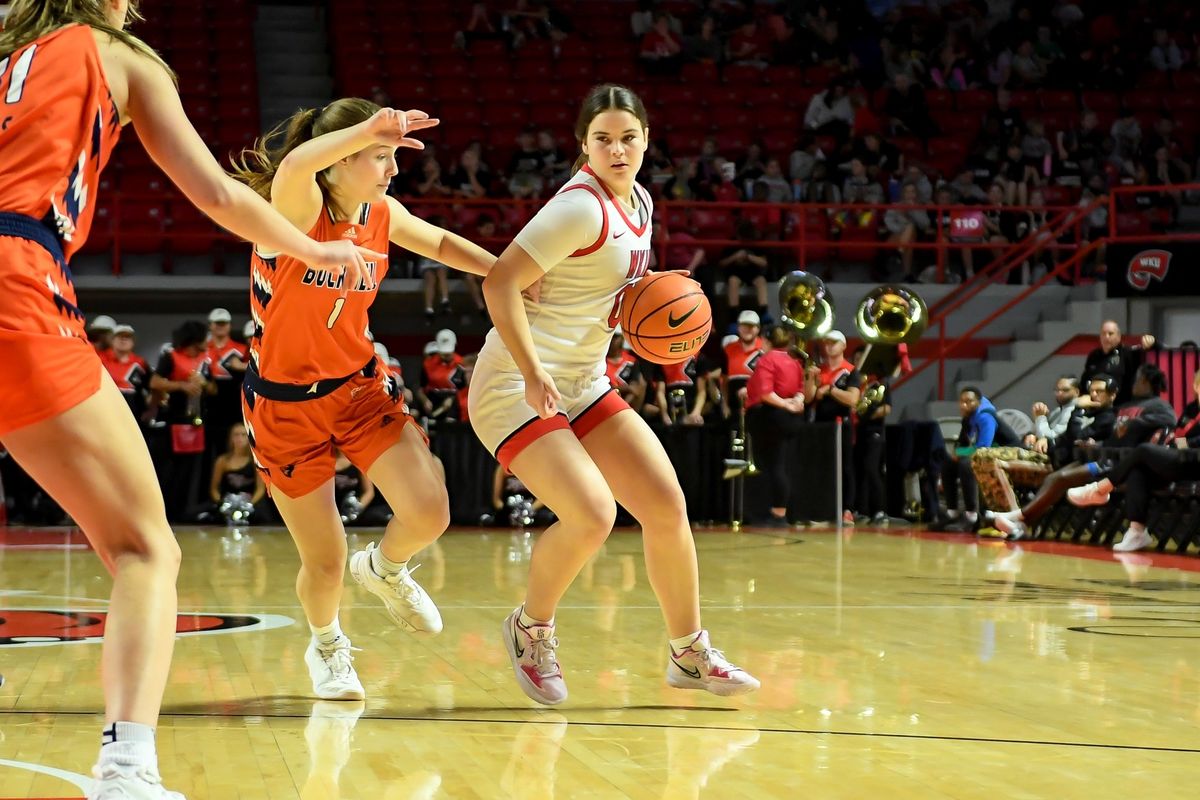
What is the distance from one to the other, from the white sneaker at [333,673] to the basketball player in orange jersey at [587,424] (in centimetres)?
52

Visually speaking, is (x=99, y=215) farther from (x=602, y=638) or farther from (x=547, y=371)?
(x=547, y=371)

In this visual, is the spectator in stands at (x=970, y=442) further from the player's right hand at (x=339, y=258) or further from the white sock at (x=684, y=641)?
the player's right hand at (x=339, y=258)

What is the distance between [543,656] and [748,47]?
17.9 meters

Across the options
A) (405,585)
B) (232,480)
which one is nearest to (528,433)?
(405,585)

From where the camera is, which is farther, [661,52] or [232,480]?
[661,52]

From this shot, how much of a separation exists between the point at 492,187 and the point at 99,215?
4.55m

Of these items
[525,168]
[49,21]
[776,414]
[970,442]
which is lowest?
[970,442]

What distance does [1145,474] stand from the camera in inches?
447

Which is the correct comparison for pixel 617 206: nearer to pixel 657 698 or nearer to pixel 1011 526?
A: pixel 657 698

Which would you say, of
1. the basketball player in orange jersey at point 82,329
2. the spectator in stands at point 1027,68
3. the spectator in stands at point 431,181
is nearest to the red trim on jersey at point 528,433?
the basketball player in orange jersey at point 82,329

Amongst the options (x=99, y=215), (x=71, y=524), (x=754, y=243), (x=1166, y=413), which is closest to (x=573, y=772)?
(x=1166, y=413)

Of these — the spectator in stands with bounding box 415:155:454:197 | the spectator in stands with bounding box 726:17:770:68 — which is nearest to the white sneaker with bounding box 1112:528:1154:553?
the spectator in stands with bounding box 415:155:454:197

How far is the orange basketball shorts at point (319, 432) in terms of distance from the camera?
482cm

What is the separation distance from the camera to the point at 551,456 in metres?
4.63
